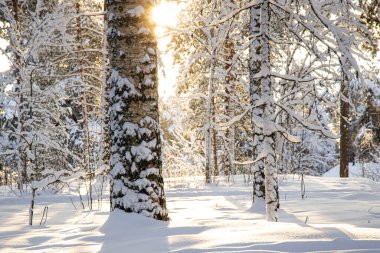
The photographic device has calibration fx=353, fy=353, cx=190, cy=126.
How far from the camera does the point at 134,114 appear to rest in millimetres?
3898

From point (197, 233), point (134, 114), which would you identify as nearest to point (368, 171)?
point (134, 114)

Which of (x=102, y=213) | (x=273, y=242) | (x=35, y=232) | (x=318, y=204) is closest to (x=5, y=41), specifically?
(x=102, y=213)

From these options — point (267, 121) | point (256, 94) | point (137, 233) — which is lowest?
point (137, 233)

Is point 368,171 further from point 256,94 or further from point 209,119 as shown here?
point 256,94

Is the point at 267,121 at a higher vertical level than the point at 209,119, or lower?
lower

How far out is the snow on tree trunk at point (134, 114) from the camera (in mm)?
3836

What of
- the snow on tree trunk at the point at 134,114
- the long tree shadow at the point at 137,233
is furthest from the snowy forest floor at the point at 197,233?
the snow on tree trunk at the point at 134,114

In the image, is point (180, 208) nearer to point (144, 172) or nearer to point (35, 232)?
point (144, 172)

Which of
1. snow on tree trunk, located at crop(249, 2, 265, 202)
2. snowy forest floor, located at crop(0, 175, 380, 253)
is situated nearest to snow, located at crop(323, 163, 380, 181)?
snow on tree trunk, located at crop(249, 2, 265, 202)

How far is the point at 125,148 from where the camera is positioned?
389cm

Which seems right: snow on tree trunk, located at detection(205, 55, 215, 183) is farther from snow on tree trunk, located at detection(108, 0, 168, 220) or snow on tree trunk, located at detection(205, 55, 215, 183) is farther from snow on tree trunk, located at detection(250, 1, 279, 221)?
snow on tree trunk, located at detection(108, 0, 168, 220)

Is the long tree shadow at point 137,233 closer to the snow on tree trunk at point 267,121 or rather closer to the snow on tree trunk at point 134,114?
the snow on tree trunk at point 134,114

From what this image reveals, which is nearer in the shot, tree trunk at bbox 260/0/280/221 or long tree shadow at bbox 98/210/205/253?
long tree shadow at bbox 98/210/205/253

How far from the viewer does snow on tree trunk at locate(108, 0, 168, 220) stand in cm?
384
